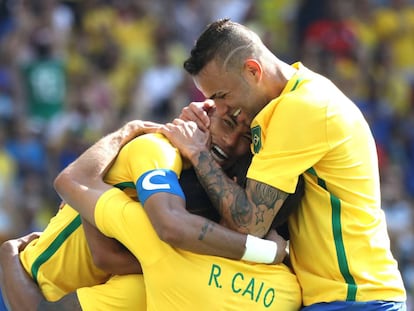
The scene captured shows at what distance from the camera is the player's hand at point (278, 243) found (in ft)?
16.4

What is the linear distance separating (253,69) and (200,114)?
0.34 meters

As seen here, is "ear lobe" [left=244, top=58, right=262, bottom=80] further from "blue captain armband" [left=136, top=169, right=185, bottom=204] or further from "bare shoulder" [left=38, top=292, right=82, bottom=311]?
"bare shoulder" [left=38, top=292, right=82, bottom=311]

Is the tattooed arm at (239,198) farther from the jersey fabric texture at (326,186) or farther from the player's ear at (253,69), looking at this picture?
the player's ear at (253,69)

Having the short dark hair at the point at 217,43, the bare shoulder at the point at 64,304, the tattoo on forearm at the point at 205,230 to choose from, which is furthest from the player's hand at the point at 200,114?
the bare shoulder at the point at 64,304

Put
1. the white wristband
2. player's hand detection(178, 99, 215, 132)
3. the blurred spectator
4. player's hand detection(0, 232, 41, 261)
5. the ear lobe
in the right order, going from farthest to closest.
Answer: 1. the blurred spectator
2. player's hand detection(0, 232, 41, 261)
3. player's hand detection(178, 99, 215, 132)
4. the ear lobe
5. the white wristband

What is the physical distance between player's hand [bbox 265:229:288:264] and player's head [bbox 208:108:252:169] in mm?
385

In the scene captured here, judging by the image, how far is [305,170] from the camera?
4.92 metres

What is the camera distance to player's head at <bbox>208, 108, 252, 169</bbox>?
203 inches

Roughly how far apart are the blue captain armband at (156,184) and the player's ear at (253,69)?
23.0 inches

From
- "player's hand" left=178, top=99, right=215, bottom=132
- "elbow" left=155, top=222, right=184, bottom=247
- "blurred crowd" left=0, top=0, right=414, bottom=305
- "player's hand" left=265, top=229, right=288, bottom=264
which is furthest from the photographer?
"blurred crowd" left=0, top=0, right=414, bottom=305

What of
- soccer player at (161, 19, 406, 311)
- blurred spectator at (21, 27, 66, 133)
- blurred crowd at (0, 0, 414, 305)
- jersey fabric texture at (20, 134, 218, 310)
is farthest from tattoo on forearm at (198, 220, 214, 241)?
blurred spectator at (21, 27, 66, 133)

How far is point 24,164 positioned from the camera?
429 inches

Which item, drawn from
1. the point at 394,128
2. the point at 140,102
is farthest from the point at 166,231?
the point at 394,128

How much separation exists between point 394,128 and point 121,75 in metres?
3.04
